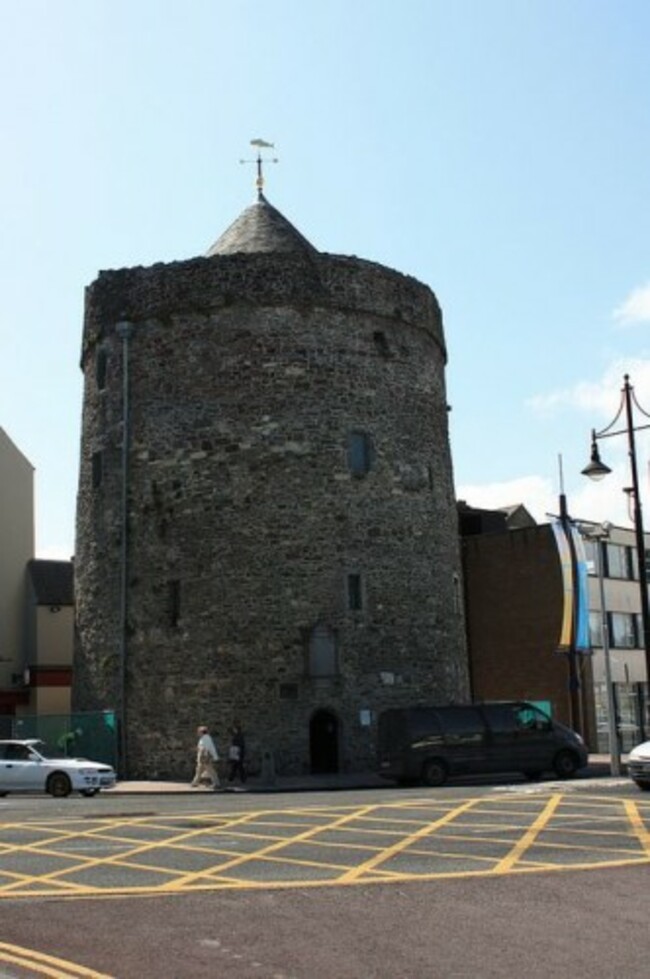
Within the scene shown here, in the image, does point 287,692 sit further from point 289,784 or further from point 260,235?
point 260,235

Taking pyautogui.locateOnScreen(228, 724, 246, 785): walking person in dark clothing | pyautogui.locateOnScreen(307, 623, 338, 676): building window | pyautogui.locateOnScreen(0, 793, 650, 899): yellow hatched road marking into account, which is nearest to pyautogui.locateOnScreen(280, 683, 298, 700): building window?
pyautogui.locateOnScreen(307, 623, 338, 676): building window

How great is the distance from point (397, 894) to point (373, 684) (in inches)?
862

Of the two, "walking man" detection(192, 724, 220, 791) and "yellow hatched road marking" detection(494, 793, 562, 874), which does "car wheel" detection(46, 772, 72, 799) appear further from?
"yellow hatched road marking" detection(494, 793, 562, 874)

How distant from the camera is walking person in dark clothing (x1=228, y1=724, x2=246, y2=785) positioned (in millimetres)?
29672

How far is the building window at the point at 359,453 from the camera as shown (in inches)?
1324

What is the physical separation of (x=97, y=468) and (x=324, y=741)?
11035 millimetres

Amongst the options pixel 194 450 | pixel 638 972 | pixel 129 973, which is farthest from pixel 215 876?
pixel 194 450

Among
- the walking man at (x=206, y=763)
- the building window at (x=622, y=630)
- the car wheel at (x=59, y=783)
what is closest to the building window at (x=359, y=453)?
the walking man at (x=206, y=763)

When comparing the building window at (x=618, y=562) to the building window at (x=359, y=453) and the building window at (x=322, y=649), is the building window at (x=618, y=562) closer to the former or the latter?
the building window at (x=359, y=453)

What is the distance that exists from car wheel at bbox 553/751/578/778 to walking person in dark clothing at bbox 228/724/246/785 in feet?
25.6

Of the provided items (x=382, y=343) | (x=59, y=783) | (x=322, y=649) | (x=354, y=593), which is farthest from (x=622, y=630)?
(x=59, y=783)

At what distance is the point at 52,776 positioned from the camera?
25.3 metres

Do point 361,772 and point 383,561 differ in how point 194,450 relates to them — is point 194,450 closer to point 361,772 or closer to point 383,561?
point 383,561

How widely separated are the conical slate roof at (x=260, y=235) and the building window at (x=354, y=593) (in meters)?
9.87
